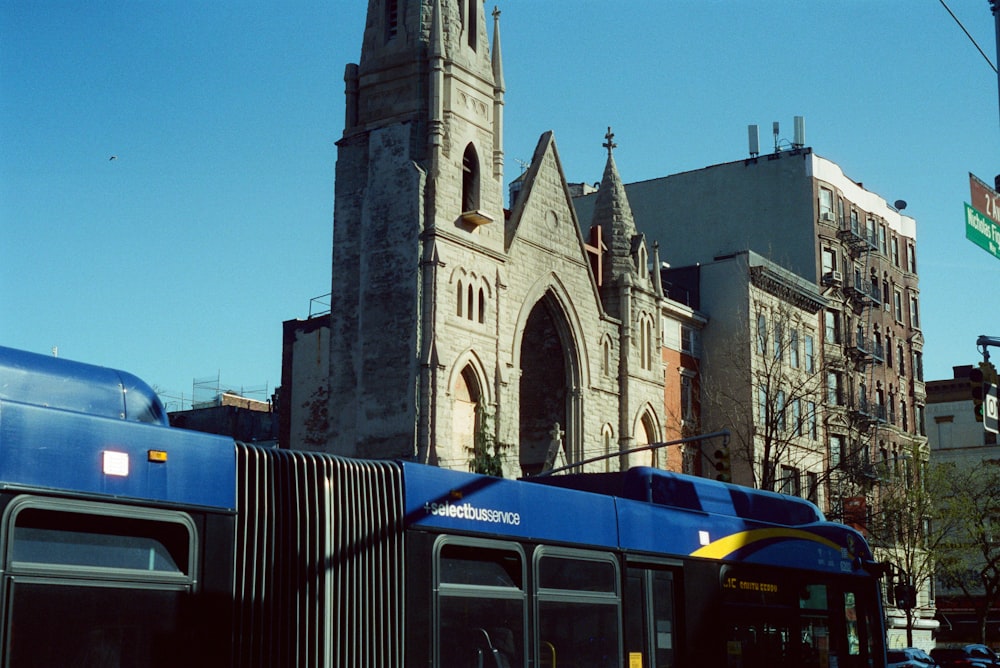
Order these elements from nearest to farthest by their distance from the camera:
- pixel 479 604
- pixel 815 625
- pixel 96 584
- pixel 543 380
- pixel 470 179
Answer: pixel 96 584 < pixel 479 604 < pixel 815 625 < pixel 470 179 < pixel 543 380

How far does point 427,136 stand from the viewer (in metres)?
40.2

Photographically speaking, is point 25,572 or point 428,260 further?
point 428,260

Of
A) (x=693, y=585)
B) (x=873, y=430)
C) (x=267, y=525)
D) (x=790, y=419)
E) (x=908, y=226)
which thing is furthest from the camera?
(x=908, y=226)

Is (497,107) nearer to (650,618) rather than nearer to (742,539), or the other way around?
(742,539)

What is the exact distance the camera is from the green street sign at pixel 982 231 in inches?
641

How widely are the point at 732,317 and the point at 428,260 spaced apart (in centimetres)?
2254

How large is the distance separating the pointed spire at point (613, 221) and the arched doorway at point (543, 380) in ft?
14.4

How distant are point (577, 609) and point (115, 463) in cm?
462

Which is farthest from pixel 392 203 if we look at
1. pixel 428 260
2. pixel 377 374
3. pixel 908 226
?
pixel 908 226

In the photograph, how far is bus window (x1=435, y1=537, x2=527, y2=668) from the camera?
9.06m

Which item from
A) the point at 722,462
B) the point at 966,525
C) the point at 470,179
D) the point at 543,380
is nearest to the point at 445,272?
the point at 470,179

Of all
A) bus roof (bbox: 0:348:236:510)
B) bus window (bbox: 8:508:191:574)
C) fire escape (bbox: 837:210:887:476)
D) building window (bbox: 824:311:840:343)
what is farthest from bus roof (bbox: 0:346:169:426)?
building window (bbox: 824:311:840:343)

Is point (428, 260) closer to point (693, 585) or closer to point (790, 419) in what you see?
point (790, 419)

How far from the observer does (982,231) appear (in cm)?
1653
